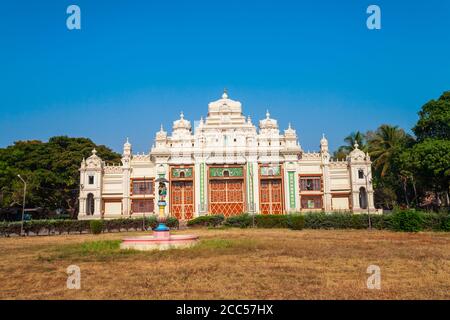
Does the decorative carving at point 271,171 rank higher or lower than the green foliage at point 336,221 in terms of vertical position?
higher

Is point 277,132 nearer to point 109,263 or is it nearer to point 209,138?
point 209,138

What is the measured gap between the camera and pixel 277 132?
48844 mm

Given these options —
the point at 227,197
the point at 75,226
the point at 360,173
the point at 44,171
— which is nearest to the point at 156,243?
the point at 75,226

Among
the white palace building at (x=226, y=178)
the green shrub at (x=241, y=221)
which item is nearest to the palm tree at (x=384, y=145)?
the white palace building at (x=226, y=178)

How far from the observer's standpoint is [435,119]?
39.0 m

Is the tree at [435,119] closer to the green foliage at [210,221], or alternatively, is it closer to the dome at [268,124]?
the dome at [268,124]

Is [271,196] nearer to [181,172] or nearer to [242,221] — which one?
[181,172]

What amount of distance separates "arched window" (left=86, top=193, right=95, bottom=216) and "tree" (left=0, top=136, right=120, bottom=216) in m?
4.84

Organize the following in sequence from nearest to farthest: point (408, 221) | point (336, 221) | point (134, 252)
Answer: point (134, 252), point (408, 221), point (336, 221)

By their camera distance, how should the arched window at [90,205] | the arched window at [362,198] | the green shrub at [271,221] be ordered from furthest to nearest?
1. the arched window at [362,198]
2. the arched window at [90,205]
3. the green shrub at [271,221]

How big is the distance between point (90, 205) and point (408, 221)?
117 ft

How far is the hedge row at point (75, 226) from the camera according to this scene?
32469mm

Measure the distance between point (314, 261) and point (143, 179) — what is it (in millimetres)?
34787
